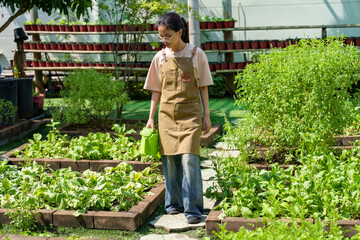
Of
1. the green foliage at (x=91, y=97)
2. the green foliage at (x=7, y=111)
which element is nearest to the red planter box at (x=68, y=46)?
the green foliage at (x=7, y=111)

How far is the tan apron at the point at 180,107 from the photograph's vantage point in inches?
174

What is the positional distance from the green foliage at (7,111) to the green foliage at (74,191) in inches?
132

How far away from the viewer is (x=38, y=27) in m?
13.3

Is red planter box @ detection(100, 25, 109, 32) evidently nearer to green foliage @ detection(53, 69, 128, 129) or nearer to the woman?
green foliage @ detection(53, 69, 128, 129)

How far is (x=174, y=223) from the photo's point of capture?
4.43 meters

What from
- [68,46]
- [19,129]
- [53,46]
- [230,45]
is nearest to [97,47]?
[68,46]

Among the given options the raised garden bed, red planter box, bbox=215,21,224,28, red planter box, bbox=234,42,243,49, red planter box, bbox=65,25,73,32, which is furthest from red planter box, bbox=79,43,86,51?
the raised garden bed

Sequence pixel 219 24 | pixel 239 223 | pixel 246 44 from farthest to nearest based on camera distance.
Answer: pixel 219 24 → pixel 246 44 → pixel 239 223

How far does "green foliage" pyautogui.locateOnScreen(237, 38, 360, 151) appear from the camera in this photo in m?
5.41

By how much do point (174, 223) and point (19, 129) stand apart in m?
4.96

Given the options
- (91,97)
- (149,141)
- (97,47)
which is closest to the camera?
(149,141)

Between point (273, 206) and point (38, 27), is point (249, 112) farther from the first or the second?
point (38, 27)

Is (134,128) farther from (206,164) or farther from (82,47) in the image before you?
(82,47)

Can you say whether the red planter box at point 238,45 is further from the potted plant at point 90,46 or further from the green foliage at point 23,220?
the green foliage at point 23,220
